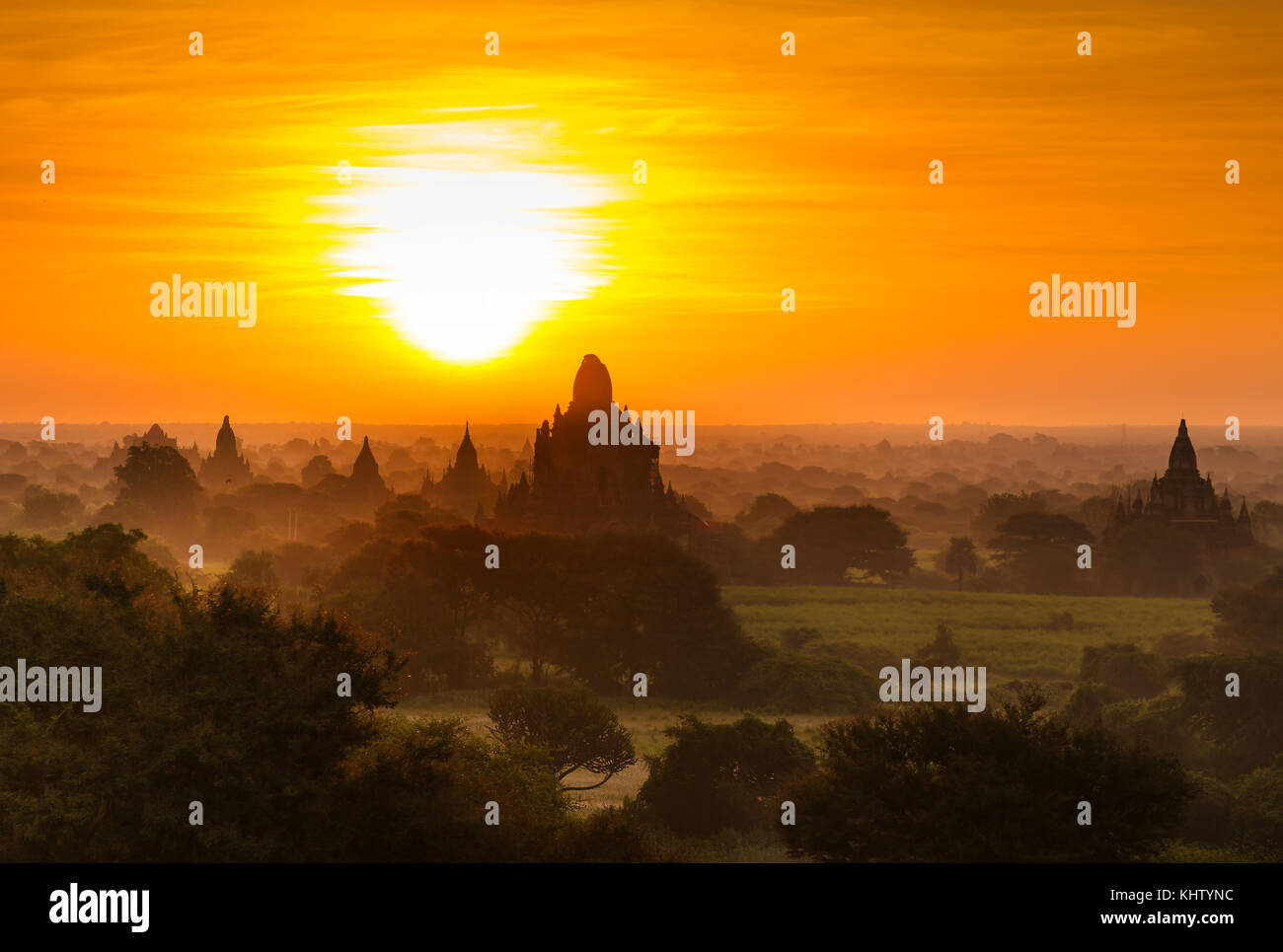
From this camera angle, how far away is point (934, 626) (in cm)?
7619

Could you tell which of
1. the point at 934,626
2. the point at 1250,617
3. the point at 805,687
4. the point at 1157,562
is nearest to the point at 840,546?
the point at 1157,562

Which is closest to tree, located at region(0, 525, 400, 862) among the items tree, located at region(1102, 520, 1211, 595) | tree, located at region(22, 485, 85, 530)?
tree, located at region(1102, 520, 1211, 595)

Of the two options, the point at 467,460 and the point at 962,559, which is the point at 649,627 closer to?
the point at 962,559

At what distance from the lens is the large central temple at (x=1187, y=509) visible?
9919 cm

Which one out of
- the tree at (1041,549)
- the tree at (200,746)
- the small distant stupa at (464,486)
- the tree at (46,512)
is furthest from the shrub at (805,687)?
the tree at (46,512)

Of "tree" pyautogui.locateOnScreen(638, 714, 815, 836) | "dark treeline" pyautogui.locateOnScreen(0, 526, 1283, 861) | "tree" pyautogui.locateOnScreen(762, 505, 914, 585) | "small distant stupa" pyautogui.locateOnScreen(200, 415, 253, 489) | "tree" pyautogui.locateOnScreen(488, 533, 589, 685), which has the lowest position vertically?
"tree" pyautogui.locateOnScreen(638, 714, 815, 836)

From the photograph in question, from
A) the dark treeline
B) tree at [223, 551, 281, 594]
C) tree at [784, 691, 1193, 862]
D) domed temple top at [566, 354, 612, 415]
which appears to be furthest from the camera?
domed temple top at [566, 354, 612, 415]

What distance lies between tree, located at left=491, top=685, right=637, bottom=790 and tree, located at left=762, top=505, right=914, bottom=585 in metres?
59.6

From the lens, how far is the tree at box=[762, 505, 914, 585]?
10012 cm

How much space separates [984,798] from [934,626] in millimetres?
53532

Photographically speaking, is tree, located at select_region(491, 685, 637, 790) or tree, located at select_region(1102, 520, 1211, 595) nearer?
tree, located at select_region(491, 685, 637, 790)

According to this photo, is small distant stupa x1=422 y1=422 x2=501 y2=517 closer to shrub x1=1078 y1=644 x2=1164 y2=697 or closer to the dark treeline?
shrub x1=1078 y1=644 x2=1164 y2=697
